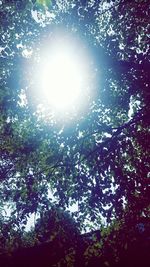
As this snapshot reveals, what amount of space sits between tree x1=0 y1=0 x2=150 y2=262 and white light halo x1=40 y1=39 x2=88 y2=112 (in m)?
0.57

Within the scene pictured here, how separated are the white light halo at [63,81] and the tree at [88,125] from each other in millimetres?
569

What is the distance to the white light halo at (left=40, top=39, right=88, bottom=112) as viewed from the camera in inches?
511

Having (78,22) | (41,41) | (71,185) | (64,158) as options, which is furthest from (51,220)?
(78,22)

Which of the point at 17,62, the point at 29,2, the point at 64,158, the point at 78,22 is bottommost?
the point at 64,158

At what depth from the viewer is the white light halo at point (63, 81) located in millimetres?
12973

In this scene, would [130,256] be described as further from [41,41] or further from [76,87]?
[41,41]

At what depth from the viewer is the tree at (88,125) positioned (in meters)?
12.8

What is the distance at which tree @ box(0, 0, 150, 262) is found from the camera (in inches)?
503

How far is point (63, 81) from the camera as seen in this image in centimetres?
1341

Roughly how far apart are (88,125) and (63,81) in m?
2.25

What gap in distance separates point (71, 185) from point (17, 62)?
5.92m

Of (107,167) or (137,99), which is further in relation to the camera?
(137,99)

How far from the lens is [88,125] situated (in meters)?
13.2

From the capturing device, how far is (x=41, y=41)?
13242mm
